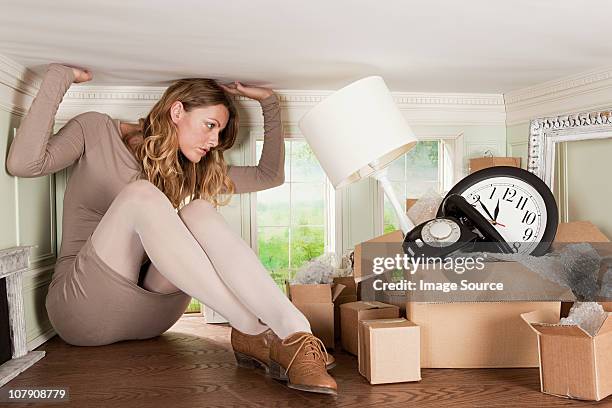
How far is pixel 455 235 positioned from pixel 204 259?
3.22ft

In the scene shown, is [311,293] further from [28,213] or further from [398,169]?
[398,169]

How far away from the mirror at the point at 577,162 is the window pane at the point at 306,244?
1461 mm

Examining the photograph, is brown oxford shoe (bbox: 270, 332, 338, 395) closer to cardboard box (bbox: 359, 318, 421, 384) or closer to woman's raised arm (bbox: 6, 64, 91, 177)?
cardboard box (bbox: 359, 318, 421, 384)

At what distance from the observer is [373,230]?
3.43 meters

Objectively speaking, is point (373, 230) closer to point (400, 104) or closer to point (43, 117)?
point (400, 104)

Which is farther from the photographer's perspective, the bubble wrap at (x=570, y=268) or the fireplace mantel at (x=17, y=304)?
the fireplace mantel at (x=17, y=304)

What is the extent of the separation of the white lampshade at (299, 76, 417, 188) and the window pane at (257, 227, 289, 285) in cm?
153

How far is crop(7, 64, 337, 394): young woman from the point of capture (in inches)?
88.0

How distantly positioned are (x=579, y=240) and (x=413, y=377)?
44.5 inches

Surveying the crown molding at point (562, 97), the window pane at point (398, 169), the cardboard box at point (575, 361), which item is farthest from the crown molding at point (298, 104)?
the cardboard box at point (575, 361)

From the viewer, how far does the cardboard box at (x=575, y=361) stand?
187cm

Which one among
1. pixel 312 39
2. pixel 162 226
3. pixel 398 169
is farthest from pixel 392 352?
pixel 398 169

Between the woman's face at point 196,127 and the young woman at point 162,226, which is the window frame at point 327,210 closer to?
the young woman at point 162,226

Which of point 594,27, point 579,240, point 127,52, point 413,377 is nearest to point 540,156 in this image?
point 579,240
